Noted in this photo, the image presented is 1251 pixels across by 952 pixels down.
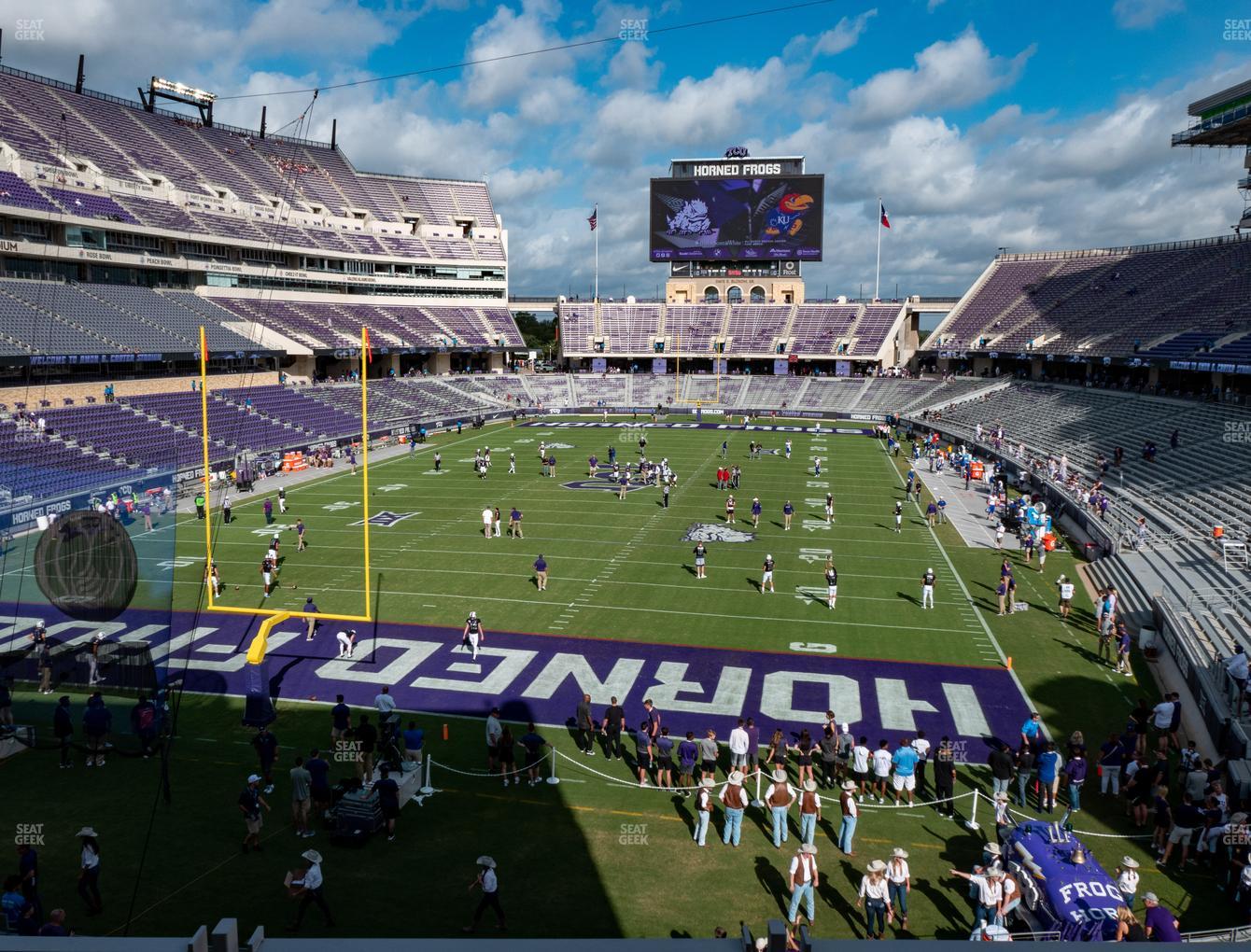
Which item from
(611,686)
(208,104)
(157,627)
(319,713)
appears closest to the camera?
(157,627)

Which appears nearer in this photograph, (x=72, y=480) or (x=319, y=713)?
(x=319, y=713)

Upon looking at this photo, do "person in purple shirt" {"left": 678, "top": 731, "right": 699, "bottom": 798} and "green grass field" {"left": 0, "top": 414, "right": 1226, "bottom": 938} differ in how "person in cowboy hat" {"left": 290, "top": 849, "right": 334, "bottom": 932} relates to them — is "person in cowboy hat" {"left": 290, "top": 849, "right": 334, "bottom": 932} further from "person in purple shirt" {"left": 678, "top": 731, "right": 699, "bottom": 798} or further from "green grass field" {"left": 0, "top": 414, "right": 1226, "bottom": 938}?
"person in purple shirt" {"left": 678, "top": 731, "right": 699, "bottom": 798}

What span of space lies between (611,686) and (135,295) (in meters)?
43.5

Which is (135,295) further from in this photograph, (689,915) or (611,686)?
(689,915)

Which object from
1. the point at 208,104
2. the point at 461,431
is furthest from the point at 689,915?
the point at 208,104

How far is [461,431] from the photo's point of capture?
181 feet

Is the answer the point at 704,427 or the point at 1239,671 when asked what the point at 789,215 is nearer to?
the point at 704,427

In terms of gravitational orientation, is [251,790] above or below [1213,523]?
below

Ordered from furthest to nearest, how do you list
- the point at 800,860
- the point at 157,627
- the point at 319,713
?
the point at 319,713
the point at 800,860
the point at 157,627

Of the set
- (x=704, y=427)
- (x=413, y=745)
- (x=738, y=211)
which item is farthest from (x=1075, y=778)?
(x=738, y=211)

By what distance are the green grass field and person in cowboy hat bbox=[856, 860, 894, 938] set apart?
11.9 inches

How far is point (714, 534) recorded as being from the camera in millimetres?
27359

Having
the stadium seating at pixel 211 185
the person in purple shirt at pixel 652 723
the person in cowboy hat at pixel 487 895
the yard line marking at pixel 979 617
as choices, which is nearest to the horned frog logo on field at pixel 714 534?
the yard line marking at pixel 979 617

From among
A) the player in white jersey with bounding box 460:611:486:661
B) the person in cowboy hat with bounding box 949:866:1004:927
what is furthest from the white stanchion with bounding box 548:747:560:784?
the person in cowboy hat with bounding box 949:866:1004:927
